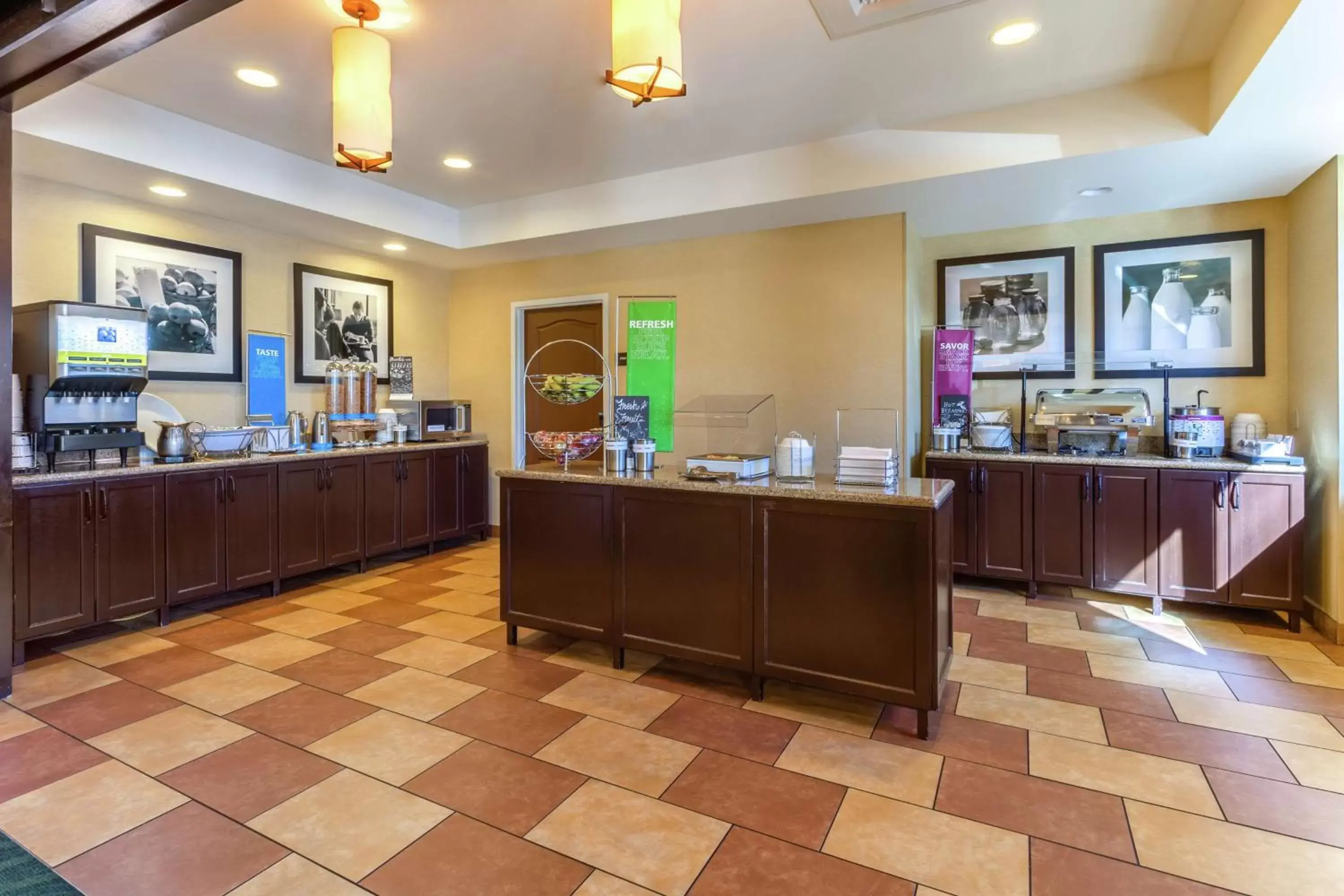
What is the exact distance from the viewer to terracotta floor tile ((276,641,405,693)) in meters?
3.10

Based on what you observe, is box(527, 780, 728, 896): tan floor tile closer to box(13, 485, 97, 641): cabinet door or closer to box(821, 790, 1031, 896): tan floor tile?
box(821, 790, 1031, 896): tan floor tile

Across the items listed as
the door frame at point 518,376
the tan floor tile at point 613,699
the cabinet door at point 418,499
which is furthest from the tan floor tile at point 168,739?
the door frame at point 518,376

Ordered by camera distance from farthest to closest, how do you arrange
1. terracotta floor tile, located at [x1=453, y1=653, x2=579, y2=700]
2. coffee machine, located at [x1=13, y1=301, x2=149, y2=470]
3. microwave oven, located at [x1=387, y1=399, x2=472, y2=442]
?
1. microwave oven, located at [x1=387, y1=399, x2=472, y2=442]
2. coffee machine, located at [x1=13, y1=301, x2=149, y2=470]
3. terracotta floor tile, located at [x1=453, y1=653, x2=579, y2=700]

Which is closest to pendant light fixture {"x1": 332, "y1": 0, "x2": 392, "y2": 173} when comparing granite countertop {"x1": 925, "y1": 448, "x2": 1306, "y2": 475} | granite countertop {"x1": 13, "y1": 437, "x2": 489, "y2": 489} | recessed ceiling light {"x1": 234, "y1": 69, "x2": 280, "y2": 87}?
recessed ceiling light {"x1": 234, "y1": 69, "x2": 280, "y2": 87}

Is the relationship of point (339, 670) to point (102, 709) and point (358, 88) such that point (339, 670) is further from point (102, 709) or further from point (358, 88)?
point (358, 88)

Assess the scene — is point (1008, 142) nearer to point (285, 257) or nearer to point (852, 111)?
point (852, 111)

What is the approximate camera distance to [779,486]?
2.86 metres

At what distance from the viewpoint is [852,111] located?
12.7ft

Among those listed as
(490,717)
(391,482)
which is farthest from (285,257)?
(490,717)

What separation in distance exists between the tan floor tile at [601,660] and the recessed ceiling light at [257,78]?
3.32 m

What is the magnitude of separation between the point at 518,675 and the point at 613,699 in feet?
1.79

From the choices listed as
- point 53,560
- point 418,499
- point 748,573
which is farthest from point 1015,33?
point 53,560

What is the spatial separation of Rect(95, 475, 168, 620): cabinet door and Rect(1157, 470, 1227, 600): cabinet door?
599 centimetres

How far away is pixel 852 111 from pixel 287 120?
334 centimetres
